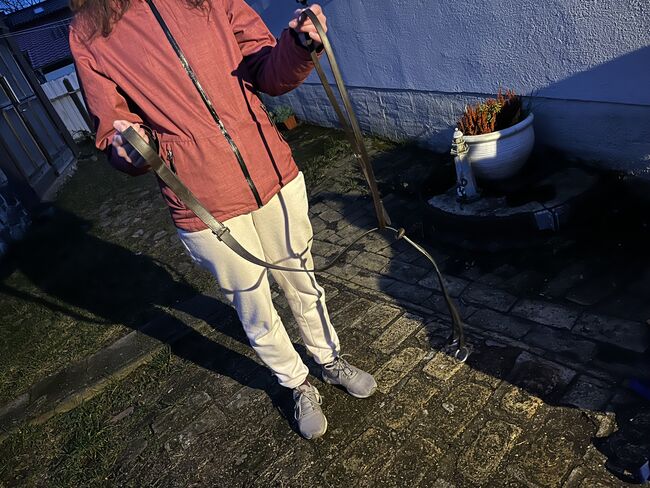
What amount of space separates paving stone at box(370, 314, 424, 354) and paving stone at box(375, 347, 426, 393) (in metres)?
0.09

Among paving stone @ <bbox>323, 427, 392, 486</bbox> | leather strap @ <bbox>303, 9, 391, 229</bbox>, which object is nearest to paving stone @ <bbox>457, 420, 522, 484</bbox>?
paving stone @ <bbox>323, 427, 392, 486</bbox>

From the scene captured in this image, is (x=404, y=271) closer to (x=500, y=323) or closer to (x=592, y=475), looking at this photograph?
(x=500, y=323)

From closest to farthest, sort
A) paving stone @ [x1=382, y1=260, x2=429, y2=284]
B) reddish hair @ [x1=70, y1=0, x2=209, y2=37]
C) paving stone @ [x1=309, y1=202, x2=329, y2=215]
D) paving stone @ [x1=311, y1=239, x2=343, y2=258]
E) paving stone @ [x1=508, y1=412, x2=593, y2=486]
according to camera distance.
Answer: reddish hair @ [x1=70, y1=0, x2=209, y2=37] → paving stone @ [x1=508, y1=412, x2=593, y2=486] → paving stone @ [x1=382, y1=260, x2=429, y2=284] → paving stone @ [x1=311, y1=239, x2=343, y2=258] → paving stone @ [x1=309, y1=202, x2=329, y2=215]

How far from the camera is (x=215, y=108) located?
6.52ft

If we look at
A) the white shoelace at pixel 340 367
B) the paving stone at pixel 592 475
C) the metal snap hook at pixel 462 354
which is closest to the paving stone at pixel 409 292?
the metal snap hook at pixel 462 354

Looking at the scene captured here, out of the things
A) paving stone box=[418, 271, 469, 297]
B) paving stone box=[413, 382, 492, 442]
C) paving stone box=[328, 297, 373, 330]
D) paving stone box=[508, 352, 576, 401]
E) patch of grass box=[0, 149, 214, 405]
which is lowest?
paving stone box=[508, 352, 576, 401]

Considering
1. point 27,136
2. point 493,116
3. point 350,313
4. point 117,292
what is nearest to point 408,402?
point 350,313

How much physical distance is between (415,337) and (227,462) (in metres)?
1.35

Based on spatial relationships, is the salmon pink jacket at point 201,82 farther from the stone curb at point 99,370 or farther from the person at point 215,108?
the stone curb at point 99,370

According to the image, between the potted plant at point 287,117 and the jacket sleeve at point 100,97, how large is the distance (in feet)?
23.0

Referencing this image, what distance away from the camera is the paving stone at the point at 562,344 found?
2.62 meters

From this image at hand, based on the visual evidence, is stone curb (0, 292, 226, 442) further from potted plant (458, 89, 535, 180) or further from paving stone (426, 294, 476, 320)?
potted plant (458, 89, 535, 180)

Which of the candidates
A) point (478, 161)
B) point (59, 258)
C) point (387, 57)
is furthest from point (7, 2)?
point (478, 161)

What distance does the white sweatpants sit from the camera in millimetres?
2230
